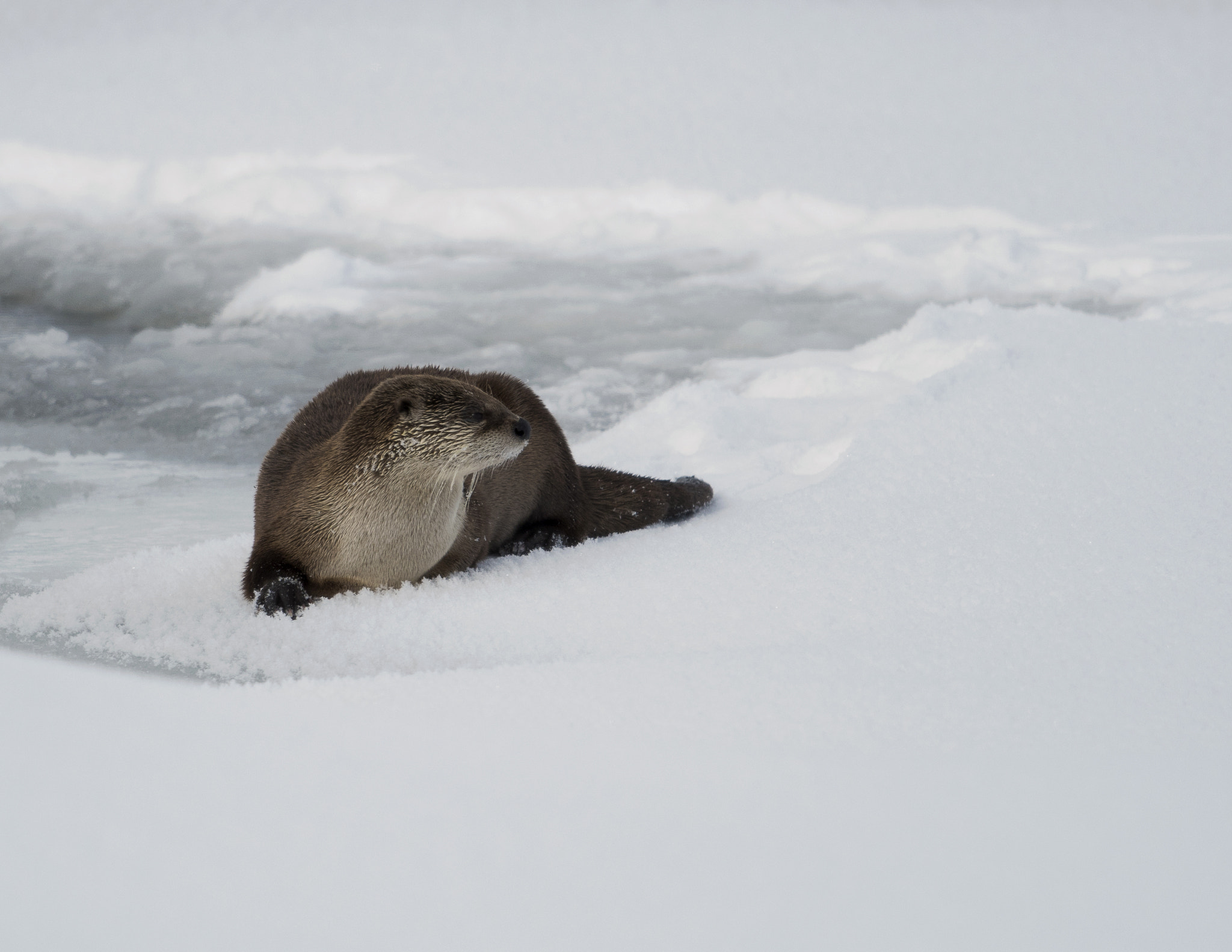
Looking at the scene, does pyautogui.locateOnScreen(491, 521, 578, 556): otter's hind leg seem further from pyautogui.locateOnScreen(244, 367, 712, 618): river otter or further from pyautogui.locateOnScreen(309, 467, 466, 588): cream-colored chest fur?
pyautogui.locateOnScreen(309, 467, 466, 588): cream-colored chest fur

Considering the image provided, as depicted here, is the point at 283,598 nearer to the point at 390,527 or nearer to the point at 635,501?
the point at 390,527

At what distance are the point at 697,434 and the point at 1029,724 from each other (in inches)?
106

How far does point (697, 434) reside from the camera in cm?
446

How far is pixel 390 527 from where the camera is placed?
279 centimetres

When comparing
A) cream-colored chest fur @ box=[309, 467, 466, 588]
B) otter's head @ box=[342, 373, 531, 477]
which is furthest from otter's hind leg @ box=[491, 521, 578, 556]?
otter's head @ box=[342, 373, 531, 477]

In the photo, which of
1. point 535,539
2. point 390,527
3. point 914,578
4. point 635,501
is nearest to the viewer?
point 914,578

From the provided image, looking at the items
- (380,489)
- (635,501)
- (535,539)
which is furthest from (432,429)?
(635,501)

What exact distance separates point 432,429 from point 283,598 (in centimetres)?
54

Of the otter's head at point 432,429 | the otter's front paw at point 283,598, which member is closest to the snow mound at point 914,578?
the otter's front paw at point 283,598

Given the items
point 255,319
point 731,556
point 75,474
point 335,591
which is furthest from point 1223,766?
point 255,319

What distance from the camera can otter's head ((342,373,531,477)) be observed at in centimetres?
273

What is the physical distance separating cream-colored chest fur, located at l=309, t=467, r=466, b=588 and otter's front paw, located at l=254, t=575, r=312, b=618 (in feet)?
0.24

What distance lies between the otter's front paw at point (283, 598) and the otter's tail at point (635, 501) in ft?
3.36

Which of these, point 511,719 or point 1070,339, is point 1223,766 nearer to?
point 511,719
